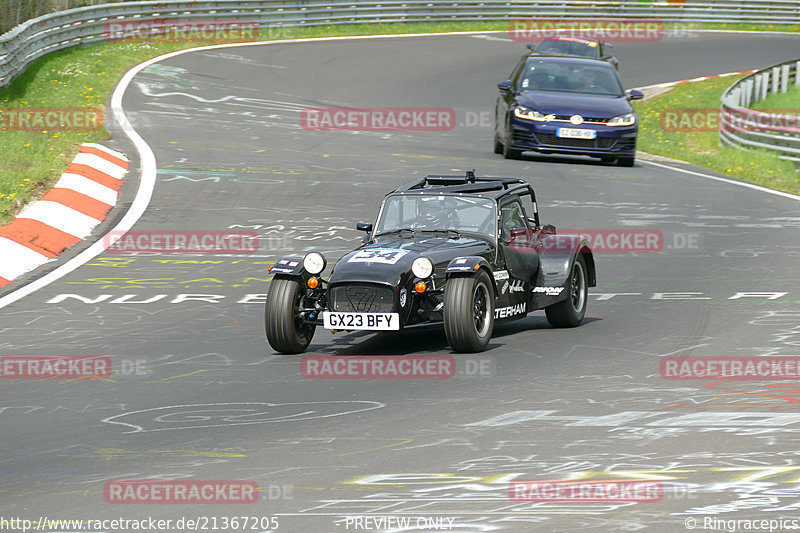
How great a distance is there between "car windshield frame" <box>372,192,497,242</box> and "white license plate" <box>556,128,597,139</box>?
1053 centimetres

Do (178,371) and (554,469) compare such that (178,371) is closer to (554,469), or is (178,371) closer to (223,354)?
(223,354)

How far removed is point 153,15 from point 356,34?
7.78 m

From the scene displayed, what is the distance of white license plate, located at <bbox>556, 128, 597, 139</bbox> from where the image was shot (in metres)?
21.4

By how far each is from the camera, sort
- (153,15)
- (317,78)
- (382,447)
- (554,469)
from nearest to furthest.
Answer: (554,469), (382,447), (317,78), (153,15)

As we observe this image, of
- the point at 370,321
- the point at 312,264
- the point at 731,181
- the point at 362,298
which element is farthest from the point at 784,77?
the point at 370,321

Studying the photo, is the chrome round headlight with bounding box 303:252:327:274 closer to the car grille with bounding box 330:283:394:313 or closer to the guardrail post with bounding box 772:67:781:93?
the car grille with bounding box 330:283:394:313

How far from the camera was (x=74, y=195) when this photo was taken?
15.9 metres

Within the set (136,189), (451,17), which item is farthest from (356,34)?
→ (136,189)

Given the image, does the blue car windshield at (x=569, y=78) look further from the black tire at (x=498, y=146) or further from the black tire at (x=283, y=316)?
the black tire at (x=283, y=316)

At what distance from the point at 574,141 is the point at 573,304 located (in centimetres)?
1041

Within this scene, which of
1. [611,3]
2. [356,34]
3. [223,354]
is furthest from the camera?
[611,3]

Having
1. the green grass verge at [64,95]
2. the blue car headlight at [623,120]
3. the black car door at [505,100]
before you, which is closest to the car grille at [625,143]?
the blue car headlight at [623,120]

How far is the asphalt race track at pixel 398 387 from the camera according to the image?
6.37m

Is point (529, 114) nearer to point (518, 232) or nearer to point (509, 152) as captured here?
point (509, 152)
